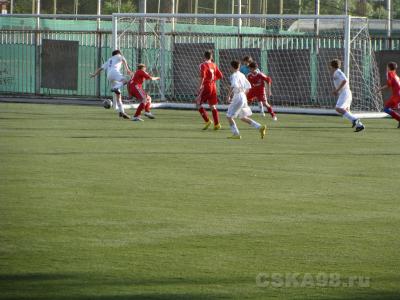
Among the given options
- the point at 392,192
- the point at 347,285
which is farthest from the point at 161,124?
the point at 347,285

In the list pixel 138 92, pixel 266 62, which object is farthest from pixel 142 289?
pixel 266 62

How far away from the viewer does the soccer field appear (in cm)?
774

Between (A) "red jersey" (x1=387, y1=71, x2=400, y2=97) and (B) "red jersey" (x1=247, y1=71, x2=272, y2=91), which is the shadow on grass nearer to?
(A) "red jersey" (x1=387, y1=71, x2=400, y2=97)

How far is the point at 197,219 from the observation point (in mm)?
10680

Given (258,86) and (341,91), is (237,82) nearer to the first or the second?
(341,91)

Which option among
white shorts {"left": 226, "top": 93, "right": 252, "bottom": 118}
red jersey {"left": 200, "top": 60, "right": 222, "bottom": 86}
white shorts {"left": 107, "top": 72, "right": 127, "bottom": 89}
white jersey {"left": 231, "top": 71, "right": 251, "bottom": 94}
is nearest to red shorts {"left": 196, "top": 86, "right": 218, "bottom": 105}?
red jersey {"left": 200, "top": 60, "right": 222, "bottom": 86}

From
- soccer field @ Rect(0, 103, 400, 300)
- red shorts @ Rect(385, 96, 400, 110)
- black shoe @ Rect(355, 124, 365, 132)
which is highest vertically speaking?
red shorts @ Rect(385, 96, 400, 110)

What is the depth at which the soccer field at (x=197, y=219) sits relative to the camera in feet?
25.4

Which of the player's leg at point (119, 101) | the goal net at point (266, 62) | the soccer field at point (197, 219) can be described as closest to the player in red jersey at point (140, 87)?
the player's leg at point (119, 101)

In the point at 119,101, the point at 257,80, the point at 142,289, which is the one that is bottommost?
the point at 142,289

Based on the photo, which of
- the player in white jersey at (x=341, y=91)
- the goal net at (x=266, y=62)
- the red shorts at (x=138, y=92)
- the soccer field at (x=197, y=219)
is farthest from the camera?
the goal net at (x=266, y=62)

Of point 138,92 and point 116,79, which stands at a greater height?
point 116,79

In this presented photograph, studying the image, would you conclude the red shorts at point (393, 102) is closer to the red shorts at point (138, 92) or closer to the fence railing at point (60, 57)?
the red shorts at point (138, 92)

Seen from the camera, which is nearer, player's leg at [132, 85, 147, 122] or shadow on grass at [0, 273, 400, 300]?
shadow on grass at [0, 273, 400, 300]
